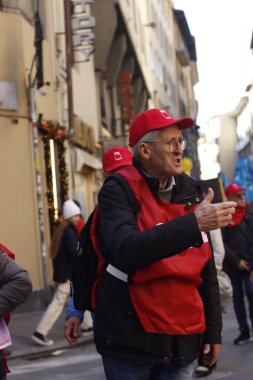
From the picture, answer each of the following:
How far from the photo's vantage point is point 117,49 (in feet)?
91.8

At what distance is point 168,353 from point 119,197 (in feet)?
2.13

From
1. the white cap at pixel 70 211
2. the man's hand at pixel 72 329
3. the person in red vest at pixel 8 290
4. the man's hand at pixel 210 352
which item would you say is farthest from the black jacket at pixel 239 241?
the man's hand at pixel 210 352

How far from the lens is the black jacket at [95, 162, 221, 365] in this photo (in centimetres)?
345

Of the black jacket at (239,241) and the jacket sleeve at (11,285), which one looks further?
the black jacket at (239,241)

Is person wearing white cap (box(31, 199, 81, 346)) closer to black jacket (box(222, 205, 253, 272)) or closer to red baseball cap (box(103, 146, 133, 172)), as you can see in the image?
black jacket (box(222, 205, 253, 272))

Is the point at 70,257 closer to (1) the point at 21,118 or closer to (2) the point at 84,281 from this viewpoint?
(1) the point at 21,118

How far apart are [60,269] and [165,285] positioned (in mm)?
8111

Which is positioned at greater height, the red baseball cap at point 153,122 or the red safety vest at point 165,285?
the red baseball cap at point 153,122

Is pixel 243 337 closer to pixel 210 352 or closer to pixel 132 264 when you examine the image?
pixel 210 352

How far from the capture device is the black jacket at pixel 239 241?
1033 cm

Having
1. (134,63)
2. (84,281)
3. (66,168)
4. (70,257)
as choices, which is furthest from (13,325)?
(134,63)

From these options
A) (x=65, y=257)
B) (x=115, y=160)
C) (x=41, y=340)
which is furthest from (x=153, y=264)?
(x=65, y=257)

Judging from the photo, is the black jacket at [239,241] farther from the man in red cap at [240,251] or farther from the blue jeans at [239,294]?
the blue jeans at [239,294]

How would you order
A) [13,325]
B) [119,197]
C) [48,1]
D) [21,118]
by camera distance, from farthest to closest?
[48,1], [21,118], [13,325], [119,197]
